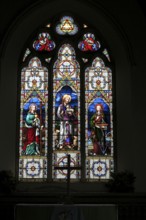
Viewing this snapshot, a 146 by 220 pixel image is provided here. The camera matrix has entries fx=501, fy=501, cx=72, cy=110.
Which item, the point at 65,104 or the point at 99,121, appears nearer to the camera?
the point at 99,121

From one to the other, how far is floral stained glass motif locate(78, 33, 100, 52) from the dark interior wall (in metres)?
0.29

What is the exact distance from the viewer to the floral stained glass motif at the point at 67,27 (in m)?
12.1

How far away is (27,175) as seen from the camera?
1109cm

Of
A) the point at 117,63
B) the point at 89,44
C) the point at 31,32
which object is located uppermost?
the point at 31,32

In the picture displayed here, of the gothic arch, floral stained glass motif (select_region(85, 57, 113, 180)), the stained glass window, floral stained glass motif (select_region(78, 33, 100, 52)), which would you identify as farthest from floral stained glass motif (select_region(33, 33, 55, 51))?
floral stained glass motif (select_region(85, 57, 113, 180))

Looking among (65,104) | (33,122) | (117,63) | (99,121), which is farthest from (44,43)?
(99,121)

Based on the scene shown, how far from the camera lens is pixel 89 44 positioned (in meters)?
12.0

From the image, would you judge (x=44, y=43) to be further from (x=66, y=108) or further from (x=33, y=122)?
(x=33, y=122)

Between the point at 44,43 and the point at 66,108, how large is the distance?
1.73 meters

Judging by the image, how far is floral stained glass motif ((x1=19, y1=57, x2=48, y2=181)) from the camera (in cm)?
1115

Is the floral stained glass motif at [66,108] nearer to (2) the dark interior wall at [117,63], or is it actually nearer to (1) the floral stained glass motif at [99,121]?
(1) the floral stained glass motif at [99,121]

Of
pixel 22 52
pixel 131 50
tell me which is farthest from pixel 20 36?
pixel 131 50

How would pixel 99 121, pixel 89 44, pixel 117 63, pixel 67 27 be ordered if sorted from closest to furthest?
1. pixel 99 121
2. pixel 117 63
3. pixel 89 44
4. pixel 67 27

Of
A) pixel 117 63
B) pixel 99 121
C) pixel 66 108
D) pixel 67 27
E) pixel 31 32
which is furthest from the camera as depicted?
pixel 67 27
